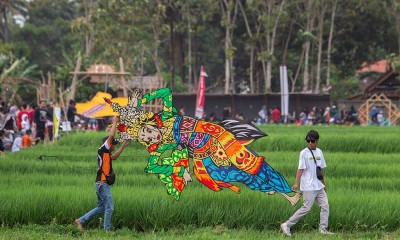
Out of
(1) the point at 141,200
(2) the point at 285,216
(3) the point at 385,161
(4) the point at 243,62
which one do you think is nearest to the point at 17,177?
(1) the point at 141,200

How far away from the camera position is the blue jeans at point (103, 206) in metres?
10.6

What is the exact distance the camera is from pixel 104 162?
35.7 feet

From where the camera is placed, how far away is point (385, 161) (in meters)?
16.5

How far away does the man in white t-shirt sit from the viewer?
10.5 m

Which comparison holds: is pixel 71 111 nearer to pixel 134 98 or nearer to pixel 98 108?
pixel 98 108

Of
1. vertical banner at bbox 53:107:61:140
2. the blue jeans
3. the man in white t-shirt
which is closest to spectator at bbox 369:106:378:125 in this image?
vertical banner at bbox 53:107:61:140

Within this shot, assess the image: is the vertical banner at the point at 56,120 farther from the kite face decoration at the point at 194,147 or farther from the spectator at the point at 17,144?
the kite face decoration at the point at 194,147

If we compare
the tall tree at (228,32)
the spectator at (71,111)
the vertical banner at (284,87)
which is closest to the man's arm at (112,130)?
the spectator at (71,111)

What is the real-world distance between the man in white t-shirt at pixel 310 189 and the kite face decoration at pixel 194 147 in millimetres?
708

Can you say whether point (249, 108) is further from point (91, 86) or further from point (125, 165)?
point (125, 165)

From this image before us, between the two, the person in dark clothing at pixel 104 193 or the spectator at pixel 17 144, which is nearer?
the person in dark clothing at pixel 104 193

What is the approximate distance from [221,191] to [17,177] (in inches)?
160

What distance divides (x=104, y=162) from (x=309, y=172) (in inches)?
111

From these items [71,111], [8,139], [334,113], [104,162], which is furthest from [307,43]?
[104,162]
